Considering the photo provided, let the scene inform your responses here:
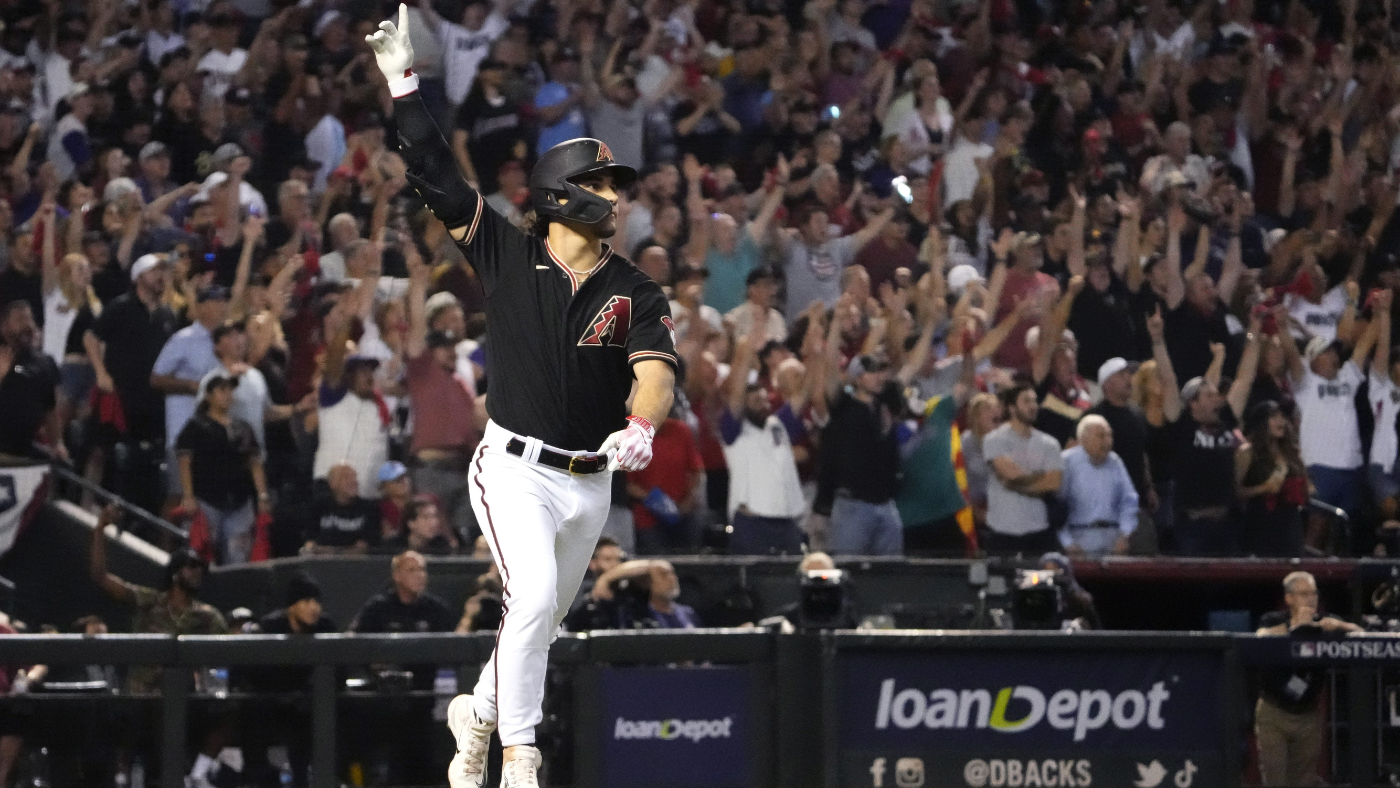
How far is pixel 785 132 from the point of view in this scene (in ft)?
39.9

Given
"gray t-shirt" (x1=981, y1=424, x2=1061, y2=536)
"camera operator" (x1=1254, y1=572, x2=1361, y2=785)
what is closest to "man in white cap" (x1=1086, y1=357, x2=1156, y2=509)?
"gray t-shirt" (x1=981, y1=424, x2=1061, y2=536)

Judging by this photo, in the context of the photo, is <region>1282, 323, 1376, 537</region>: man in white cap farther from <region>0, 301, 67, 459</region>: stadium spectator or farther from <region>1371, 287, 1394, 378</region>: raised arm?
<region>0, 301, 67, 459</region>: stadium spectator

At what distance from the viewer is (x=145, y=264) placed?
965 centimetres

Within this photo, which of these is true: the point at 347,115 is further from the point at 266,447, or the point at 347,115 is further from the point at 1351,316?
the point at 1351,316

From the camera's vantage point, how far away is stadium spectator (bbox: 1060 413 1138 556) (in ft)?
31.9

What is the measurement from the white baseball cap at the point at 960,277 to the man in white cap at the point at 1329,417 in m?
1.86

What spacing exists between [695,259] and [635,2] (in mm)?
2647

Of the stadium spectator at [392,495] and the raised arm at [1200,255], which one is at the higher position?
the raised arm at [1200,255]

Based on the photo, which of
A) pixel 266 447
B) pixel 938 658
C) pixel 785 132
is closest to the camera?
pixel 938 658

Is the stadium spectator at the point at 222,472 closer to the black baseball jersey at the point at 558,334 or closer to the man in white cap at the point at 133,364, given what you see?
the man in white cap at the point at 133,364

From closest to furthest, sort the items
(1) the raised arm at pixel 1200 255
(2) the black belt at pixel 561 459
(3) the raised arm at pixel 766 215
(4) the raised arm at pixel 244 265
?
(2) the black belt at pixel 561 459 < (4) the raised arm at pixel 244 265 < (3) the raised arm at pixel 766 215 < (1) the raised arm at pixel 1200 255

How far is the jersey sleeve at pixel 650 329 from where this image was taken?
4.91 meters

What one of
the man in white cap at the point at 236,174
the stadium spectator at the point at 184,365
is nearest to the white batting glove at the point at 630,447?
the stadium spectator at the point at 184,365

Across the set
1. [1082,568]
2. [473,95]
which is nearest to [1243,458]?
[1082,568]
